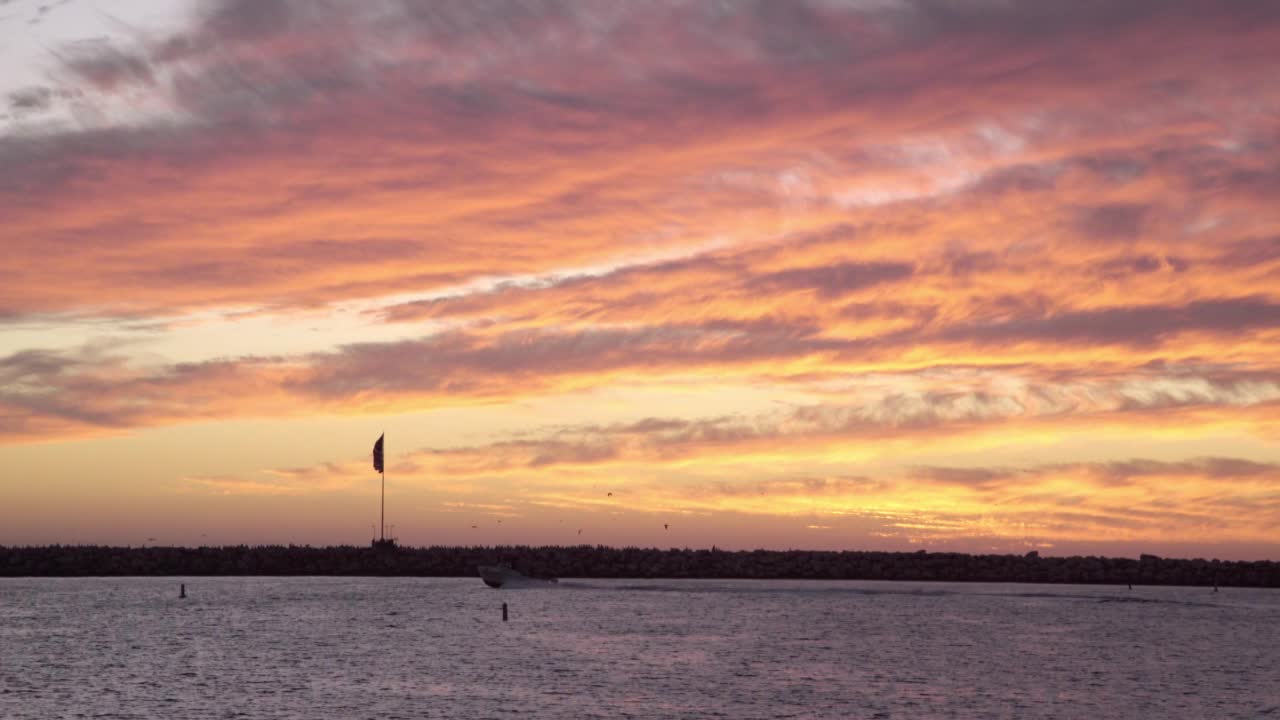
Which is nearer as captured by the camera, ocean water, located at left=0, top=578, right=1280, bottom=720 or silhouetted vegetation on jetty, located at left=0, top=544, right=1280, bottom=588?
ocean water, located at left=0, top=578, right=1280, bottom=720

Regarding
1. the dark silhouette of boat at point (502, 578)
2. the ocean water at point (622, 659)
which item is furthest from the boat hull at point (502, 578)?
the ocean water at point (622, 659)

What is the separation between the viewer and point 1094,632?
10444 cm

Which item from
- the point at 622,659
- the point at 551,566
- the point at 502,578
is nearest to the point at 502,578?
the point at 502,578

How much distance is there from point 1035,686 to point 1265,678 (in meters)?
15.0

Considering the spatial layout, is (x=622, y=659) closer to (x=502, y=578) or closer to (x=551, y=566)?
(x=502, y=578)

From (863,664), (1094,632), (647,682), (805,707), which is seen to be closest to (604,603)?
(1094,632)

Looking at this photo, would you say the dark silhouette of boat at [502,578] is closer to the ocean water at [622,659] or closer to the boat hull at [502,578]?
the boat hull at [502,578]

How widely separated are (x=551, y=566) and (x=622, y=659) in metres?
116

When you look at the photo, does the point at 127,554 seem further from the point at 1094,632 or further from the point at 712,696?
the point at 712,696

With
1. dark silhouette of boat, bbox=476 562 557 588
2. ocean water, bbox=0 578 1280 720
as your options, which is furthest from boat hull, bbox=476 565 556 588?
ocean water, bbox=0 578 1280 720

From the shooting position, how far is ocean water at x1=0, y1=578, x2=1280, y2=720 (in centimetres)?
5700

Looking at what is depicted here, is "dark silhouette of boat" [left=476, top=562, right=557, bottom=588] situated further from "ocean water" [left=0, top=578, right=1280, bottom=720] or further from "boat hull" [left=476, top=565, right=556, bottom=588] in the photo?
"ocean water" [left=0, top=578, right=1280, bottom=720]

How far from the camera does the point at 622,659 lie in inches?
2977

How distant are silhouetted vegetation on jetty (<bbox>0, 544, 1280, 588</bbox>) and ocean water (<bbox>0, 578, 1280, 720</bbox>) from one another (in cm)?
3489
